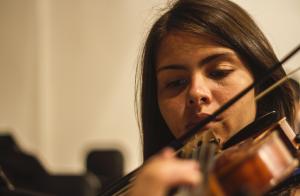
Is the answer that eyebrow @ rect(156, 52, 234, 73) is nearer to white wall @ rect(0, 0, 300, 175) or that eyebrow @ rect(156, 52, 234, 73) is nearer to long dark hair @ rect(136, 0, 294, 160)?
long dark hair @ rect(136, 0, 294, 160)

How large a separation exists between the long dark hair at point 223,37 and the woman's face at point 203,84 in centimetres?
2

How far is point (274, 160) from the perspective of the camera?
1.43 feet

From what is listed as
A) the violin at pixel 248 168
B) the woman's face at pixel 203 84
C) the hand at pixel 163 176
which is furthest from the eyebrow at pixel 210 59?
the hand at pixel 163 176

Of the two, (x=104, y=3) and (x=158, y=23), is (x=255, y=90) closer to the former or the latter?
(x=158, y=23)

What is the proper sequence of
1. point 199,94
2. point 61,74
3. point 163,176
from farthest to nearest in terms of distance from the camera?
1. point 61,74
2. point 199,94
3. point 163,176

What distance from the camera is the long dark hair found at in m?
0.69

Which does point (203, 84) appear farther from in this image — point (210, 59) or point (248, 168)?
point (248, 168)

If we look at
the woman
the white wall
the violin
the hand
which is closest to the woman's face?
the woman

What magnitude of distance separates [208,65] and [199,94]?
0.05m

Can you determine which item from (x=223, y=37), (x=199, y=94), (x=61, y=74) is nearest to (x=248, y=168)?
(x=199, y=94)

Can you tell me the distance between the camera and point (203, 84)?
63 cm

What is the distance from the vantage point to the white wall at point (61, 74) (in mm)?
2121

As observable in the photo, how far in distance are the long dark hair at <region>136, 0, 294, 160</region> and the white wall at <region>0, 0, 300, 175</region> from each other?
1.29m

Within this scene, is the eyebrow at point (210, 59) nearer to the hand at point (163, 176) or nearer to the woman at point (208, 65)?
the woman at point (208, 65)
